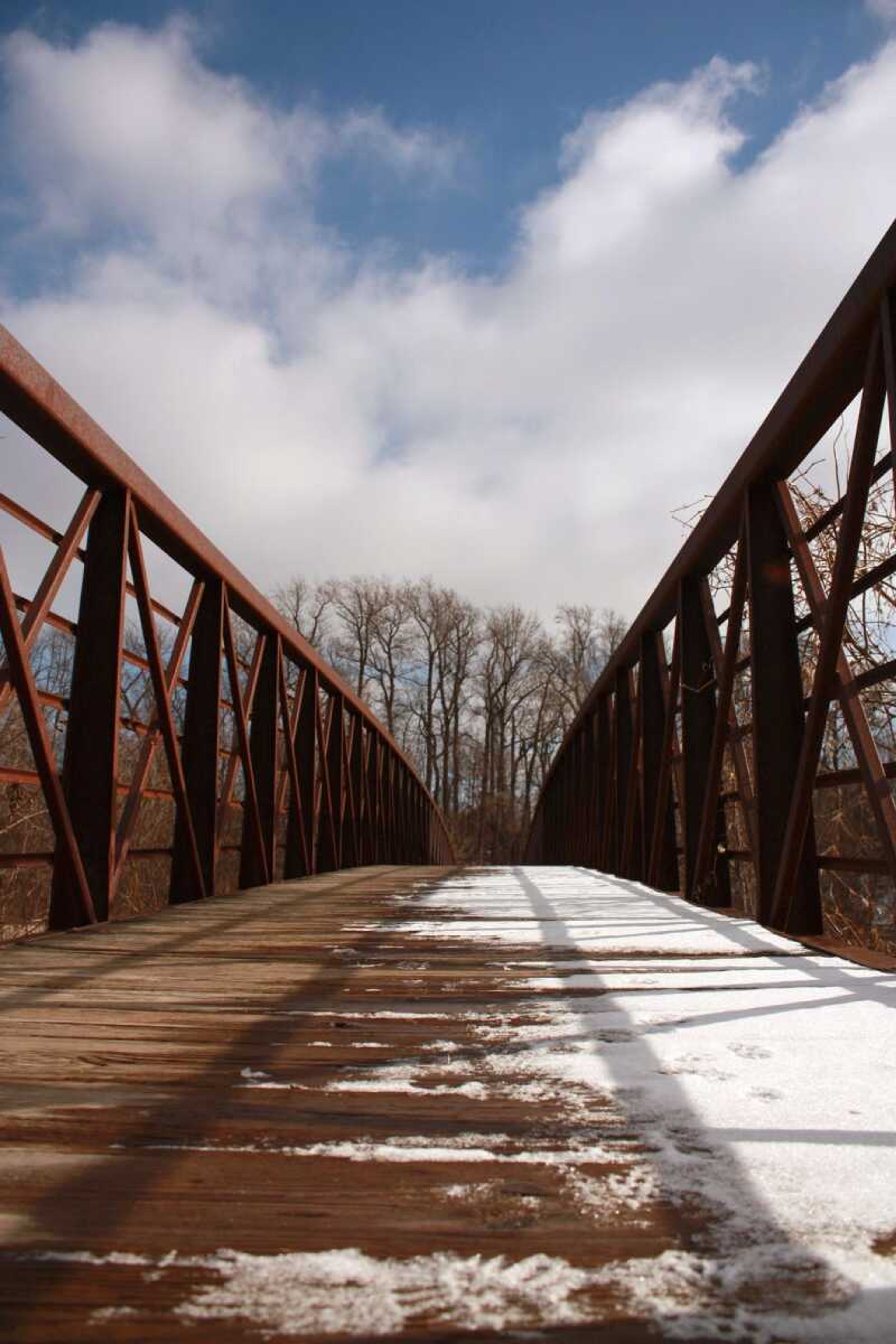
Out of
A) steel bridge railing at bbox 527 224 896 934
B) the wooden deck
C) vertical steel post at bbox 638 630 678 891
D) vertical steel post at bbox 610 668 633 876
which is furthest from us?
vertical steel post at bbox 610 668 633 876

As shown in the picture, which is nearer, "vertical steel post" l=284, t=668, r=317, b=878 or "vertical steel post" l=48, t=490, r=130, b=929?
"vertical steel post" l=48, t=490, r=130, b=929

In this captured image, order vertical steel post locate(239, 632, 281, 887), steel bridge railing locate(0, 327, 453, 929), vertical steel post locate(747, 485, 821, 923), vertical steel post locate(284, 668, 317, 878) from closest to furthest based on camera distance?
steel bridge railing locate(0, 327, 453, 929)
vertical steel post locate(747, 485, 821, 923)
vertical steel post locate(239, 632, 281, 887)
vertical steel post locate(284, 668, 317, 878)

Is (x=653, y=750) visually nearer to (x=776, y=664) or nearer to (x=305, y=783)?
(x=776, y=664)

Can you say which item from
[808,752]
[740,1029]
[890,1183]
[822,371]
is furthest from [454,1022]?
[822,371]

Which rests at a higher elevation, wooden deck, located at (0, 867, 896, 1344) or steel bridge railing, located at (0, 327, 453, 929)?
steel bridge railing, located at (0, 327, 453, 929)

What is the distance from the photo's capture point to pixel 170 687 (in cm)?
296

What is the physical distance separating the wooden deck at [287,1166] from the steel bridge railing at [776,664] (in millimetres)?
933

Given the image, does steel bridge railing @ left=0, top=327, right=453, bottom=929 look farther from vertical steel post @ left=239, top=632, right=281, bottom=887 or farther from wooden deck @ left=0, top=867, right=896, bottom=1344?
wooden deck @ left=0, top=867, right=896, bottom=1344

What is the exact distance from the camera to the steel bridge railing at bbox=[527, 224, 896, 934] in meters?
1.86

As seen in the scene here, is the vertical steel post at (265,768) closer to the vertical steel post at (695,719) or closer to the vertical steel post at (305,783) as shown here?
the vertical steel post at (305,783)

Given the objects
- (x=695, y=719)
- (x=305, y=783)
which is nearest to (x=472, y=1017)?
(x=695, y=719)

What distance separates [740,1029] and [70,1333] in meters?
1.01

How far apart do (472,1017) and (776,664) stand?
1.46 m

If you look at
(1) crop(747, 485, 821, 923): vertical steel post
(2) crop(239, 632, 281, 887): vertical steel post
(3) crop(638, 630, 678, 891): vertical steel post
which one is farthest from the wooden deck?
(2) crop(239, 632, 281, 887): vertical steel post
